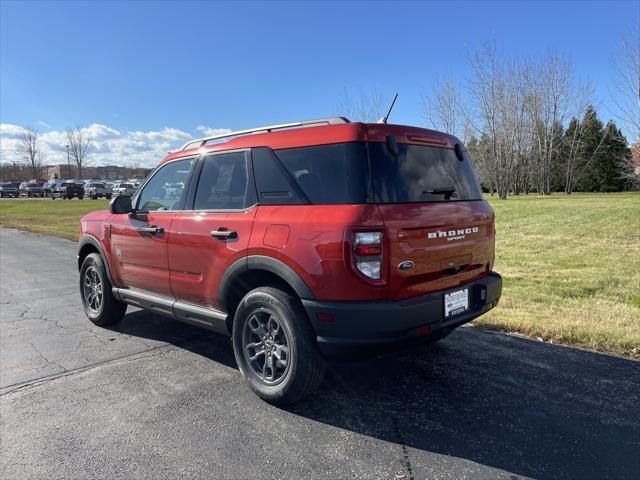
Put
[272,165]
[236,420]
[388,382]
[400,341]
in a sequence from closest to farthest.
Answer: [400,341] → [236,420] → [272,165] → [388,382]

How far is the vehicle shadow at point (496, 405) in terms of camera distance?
2.68 metres

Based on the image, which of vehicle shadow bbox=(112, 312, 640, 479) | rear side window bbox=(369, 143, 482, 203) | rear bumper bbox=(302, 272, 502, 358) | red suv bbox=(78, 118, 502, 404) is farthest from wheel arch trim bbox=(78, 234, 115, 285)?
rear side window bbox=(369, 143, 482, 203)

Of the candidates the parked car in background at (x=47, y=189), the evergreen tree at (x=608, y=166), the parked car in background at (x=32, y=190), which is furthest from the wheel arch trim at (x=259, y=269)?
the parked car in background at (x=32, y=190)

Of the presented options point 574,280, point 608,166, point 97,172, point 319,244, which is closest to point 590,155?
point 608,166

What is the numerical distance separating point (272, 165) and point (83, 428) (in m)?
2.23

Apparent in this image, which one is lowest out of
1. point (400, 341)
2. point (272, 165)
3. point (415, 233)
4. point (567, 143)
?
point (400, 341)

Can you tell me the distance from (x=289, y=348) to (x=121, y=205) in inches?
103

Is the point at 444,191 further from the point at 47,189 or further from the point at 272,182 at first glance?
the point at 47,189

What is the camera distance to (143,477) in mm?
2531

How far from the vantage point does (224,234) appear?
3541 mm

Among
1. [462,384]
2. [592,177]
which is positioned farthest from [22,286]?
[592,177]

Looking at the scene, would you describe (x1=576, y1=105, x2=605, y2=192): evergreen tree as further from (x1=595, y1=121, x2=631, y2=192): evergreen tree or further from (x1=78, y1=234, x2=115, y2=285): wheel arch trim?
(x1=78, y1=234, x2=115, y2=285): wheel arch trim

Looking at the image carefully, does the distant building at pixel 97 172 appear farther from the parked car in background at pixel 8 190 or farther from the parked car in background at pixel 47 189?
the parked car in background at pixel 47 189

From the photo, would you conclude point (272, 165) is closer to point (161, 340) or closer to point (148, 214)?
point (148, 214)
